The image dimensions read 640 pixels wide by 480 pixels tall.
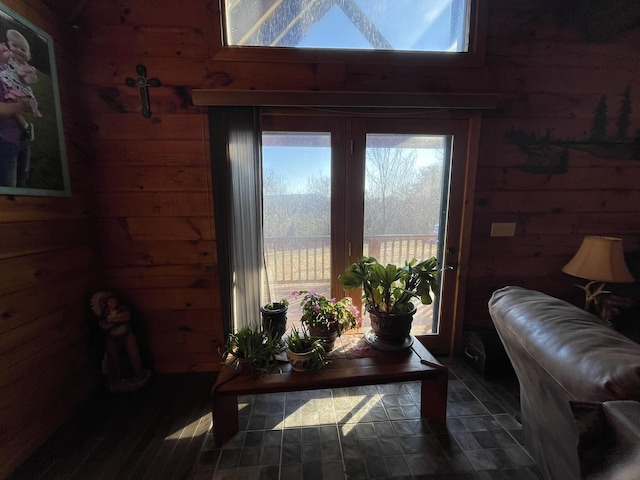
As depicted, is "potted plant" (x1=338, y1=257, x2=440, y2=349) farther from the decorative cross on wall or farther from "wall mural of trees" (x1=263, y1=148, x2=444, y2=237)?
the decorative cross on wall

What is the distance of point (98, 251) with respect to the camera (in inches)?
73.5

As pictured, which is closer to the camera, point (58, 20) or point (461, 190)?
point (58, 20)

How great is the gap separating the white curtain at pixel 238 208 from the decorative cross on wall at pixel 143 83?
391 mm

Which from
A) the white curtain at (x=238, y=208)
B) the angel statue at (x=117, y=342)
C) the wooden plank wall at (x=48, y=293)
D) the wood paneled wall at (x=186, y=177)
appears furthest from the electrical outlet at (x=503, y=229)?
the wooden plank wall at (x=48, y=293)

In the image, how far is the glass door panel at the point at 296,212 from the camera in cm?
194

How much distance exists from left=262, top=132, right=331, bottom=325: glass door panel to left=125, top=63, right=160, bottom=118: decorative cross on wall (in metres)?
0.74

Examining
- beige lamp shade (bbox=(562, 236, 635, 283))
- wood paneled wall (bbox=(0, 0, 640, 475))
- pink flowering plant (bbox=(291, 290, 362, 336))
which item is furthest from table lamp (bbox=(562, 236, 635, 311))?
pink flowering plant (bbox=(291, 290, 362, 336))

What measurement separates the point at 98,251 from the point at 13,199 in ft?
1.99

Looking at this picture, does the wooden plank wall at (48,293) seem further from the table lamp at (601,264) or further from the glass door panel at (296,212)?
the table lamp at (601,264)

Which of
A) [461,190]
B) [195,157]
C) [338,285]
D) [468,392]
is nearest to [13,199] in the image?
[195,157]

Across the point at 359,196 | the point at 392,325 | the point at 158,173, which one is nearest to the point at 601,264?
the point at 392,325

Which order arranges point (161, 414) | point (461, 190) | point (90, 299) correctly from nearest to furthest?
point (161, 414)
point (90, 299)
point (461, 190)

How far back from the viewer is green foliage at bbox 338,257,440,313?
152 cm

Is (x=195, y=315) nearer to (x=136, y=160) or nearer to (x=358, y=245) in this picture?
(x=136, y=160)
